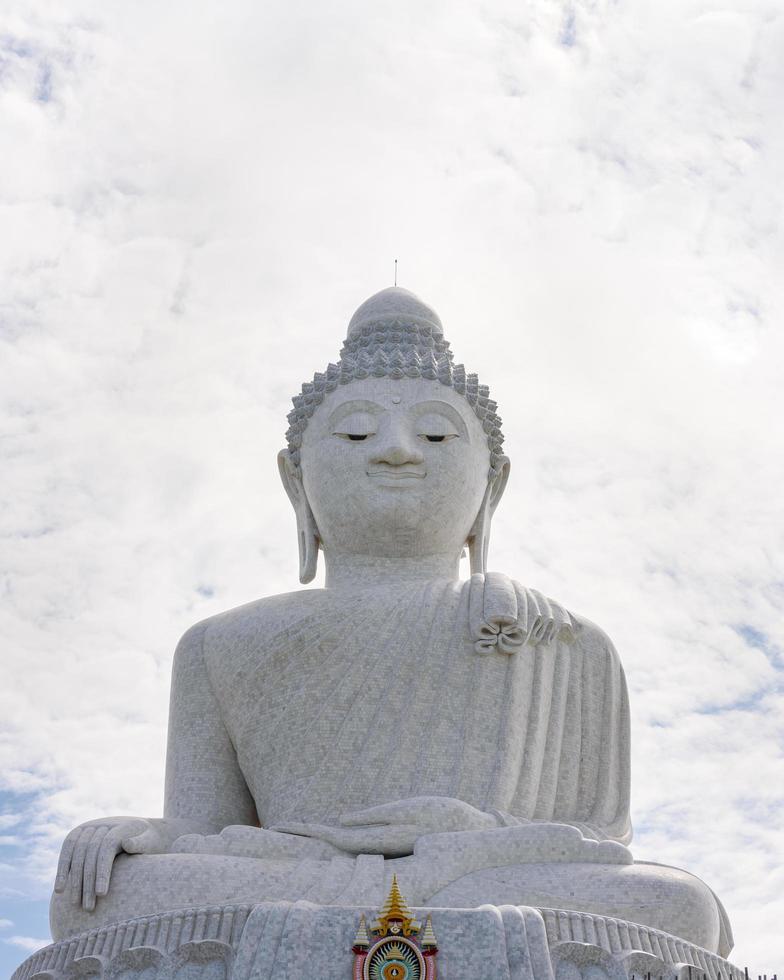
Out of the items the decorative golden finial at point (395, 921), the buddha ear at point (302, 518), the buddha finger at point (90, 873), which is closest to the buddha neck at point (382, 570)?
the buddha ear at point (302, 518)

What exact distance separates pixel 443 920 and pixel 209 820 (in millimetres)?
2993

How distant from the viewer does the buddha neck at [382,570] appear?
1153 cm

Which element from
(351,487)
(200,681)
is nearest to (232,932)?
(200,681)

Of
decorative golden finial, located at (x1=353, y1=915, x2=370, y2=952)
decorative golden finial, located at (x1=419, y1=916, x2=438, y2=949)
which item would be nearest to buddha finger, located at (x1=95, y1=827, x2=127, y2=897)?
decorative golden finial, located at (x1=353, y1=915, x2=370, y2=952)

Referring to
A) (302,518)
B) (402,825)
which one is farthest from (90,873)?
(302,518)

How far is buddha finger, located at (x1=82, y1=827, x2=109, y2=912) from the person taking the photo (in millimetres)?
9078

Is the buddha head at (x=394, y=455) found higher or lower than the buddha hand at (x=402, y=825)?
higher

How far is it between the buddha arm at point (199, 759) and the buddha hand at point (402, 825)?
129 cm

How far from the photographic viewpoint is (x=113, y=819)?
9586 millimetres

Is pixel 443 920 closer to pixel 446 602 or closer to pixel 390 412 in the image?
pixel 446 602

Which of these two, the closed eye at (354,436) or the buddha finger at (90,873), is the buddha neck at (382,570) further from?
the buddha finger at (90,873)

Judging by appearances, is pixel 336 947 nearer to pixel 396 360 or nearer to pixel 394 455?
pixel 394 455

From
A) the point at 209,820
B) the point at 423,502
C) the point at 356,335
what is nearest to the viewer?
the point at 209,820

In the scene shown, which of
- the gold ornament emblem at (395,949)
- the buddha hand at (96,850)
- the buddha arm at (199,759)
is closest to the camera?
the gold ornament emblem at (395,949)
